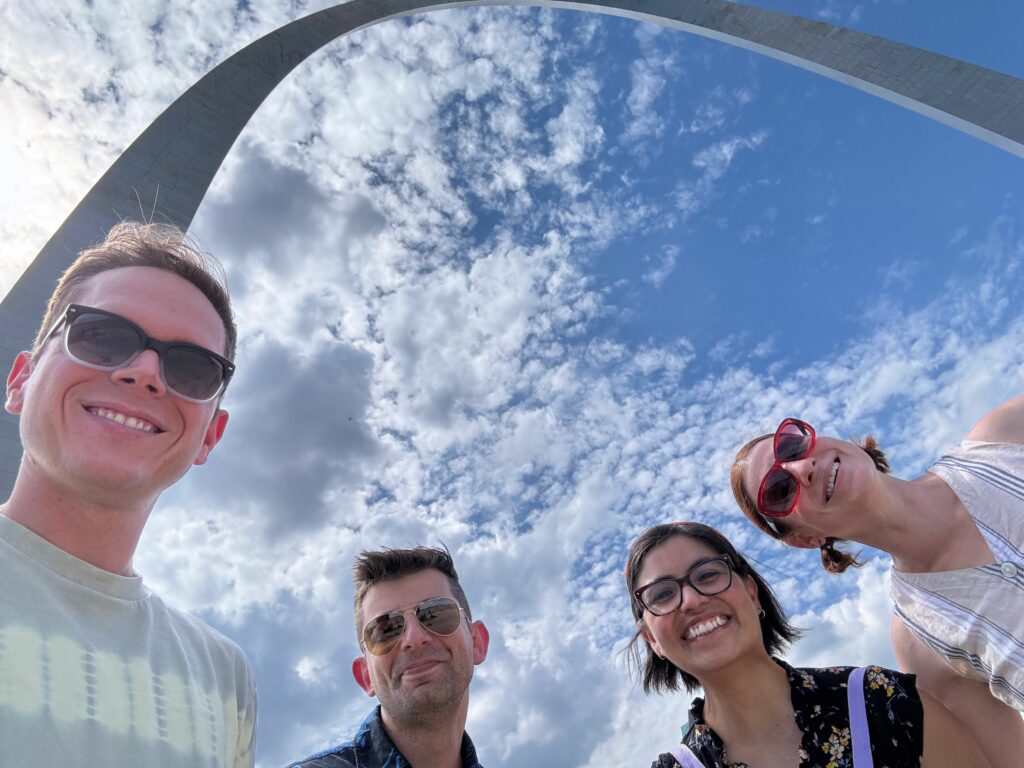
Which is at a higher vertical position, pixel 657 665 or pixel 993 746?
pixel 657 665

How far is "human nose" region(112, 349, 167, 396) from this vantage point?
173 cm

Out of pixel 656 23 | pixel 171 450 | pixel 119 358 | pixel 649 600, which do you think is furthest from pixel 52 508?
pixel 656 23

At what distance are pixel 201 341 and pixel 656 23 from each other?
13490mm

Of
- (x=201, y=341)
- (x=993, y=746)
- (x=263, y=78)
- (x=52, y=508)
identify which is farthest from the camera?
(x=263, y=78)

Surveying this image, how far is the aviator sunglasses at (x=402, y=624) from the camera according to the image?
250cm

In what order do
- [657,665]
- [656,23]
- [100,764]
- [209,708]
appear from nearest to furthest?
[100,764]
[209,708]
[657,665]
[656,23]

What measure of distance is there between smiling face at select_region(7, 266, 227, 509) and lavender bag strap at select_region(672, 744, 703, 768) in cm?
180

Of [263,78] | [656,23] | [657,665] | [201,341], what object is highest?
[656,23]

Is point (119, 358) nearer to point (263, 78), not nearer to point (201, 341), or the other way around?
point (201, 341)

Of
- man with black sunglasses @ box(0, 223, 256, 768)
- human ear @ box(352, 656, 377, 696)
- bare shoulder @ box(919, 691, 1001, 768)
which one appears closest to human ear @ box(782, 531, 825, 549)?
bare shoulder @ box(919, 691, 1001, 768)

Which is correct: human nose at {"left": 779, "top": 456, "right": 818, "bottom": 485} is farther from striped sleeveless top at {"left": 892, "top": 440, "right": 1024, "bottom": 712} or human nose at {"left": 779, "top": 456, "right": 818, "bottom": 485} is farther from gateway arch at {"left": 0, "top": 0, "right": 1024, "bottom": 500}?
gateway arch at {"left": 0, "top": 0, "right": 1024, "bottom": 500}

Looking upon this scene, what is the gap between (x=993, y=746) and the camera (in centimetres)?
212

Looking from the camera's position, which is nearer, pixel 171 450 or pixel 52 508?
pixel 52 508

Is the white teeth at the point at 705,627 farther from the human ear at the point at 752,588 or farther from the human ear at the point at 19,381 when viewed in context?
the human ear at the point at 19,381
